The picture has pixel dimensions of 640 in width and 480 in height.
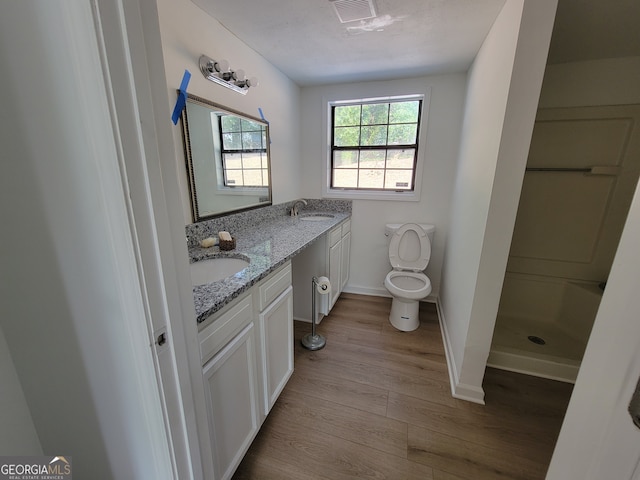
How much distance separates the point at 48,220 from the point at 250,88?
5.77ft

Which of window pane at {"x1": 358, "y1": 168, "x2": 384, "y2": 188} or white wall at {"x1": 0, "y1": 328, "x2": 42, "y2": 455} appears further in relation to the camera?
window pane at {"x1": 358, "y1": 168, "x2": 384, "y2": 188}

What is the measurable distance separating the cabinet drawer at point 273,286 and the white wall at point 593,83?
2363 millimetres

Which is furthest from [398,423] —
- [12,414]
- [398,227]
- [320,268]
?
[398,227]

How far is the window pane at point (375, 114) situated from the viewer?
266 centimetres

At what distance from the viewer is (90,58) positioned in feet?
1.39

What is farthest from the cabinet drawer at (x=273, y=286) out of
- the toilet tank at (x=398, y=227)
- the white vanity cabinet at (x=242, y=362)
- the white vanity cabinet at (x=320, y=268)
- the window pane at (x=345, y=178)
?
the window pane at (x=345, y=178)

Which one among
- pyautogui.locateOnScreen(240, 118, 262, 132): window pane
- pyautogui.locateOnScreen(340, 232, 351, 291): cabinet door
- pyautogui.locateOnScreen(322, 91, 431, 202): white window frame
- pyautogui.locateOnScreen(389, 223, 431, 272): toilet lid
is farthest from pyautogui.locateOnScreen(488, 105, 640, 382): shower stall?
pyautogui.locateOnScreen(240, 118, 262, 132): window pane

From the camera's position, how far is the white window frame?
8.23 ft

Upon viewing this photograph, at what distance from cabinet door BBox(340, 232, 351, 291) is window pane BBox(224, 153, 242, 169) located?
126 cm

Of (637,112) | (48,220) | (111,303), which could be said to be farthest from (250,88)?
(637,112)

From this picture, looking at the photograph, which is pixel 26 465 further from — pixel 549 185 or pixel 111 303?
pixel 549 185

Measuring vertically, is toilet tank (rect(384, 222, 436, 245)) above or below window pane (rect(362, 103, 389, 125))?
below

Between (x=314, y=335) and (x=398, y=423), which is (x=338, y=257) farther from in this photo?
(x=398, y=423)

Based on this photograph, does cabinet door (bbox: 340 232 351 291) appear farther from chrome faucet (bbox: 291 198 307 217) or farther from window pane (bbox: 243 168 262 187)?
window pane (bbox: 243 168 262 187)
